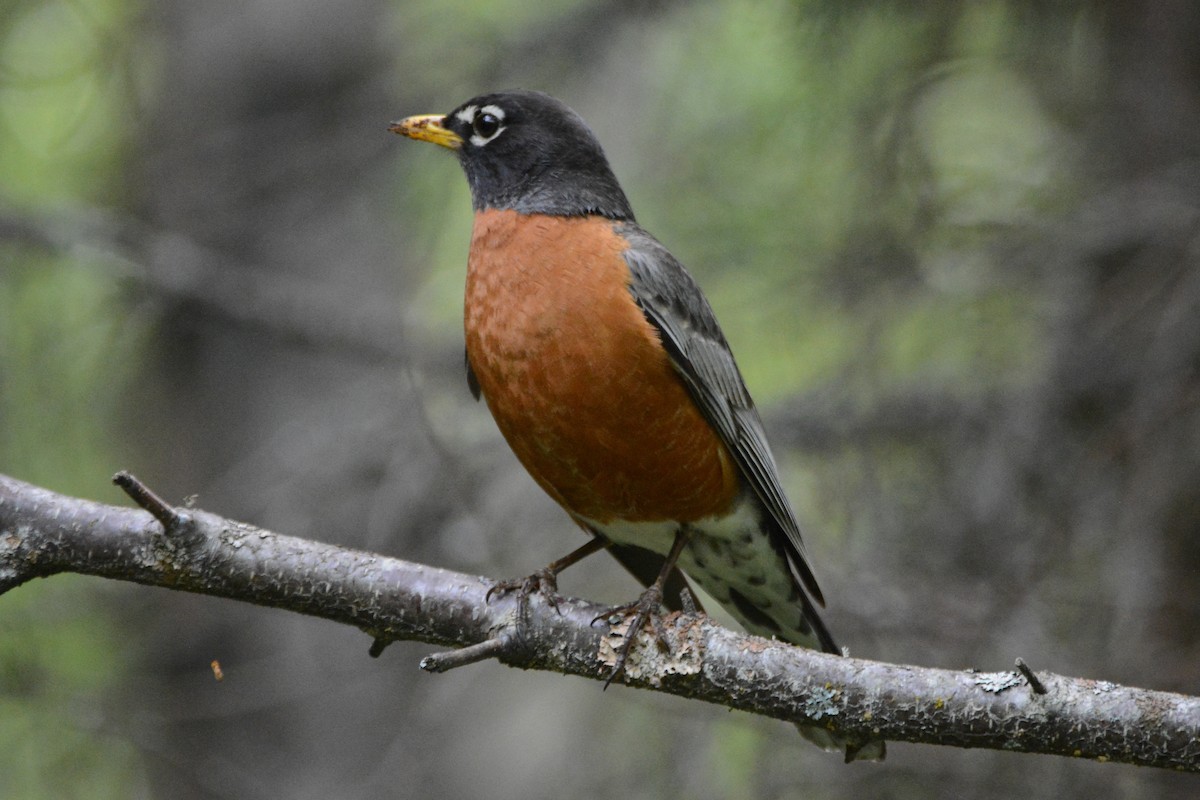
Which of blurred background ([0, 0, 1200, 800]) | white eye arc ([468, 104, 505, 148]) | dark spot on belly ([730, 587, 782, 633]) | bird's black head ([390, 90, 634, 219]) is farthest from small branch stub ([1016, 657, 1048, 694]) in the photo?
white eye arc ([468, 104, 505, 148])

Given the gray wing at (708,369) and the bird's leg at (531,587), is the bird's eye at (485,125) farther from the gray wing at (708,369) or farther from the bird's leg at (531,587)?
the bird's leg at (531,587)

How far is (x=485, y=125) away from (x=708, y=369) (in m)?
1.15

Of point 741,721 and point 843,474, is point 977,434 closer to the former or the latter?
point 843,474

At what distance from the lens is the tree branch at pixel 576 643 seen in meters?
2.19

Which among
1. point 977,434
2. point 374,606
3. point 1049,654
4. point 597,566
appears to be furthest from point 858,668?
point 597,566

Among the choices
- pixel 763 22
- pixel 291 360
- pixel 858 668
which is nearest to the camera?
pixel 858 668

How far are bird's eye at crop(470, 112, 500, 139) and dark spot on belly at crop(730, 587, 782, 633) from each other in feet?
5.28

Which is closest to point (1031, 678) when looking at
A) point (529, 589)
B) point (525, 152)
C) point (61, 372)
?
point (529, 589)

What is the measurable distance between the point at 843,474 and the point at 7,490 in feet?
9.22

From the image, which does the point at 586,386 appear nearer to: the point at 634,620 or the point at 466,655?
the point at 634,620

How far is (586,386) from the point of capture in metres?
2.90

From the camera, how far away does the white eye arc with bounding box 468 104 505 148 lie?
12.2 ft

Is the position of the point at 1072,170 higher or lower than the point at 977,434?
higher

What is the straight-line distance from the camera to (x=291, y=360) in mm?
5219
